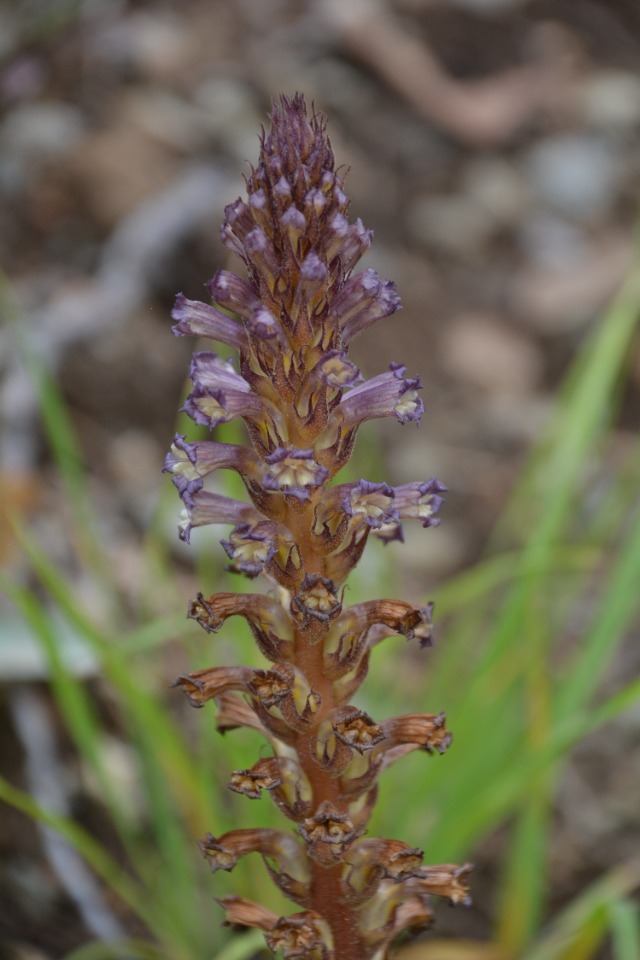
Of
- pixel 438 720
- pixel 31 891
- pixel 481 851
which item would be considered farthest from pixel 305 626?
pixel 481 851

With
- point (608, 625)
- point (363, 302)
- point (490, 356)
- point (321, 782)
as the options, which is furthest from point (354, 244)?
point (490, 356)

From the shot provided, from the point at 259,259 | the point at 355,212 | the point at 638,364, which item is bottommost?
the point at 259,259

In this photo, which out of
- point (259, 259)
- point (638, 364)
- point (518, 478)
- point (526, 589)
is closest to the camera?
point (259, 259)

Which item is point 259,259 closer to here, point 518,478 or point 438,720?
point 438,720

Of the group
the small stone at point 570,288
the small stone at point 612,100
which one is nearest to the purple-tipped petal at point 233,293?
the small stone at point 570,288

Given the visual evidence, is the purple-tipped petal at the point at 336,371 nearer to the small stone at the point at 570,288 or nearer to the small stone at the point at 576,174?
the small stone at the point at 570,288

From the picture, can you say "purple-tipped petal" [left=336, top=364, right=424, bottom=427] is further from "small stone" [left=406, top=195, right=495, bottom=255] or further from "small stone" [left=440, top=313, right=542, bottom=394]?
"small stone" [left=406, top=195, right=495, bottom=255]

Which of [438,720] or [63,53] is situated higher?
[63,53]
